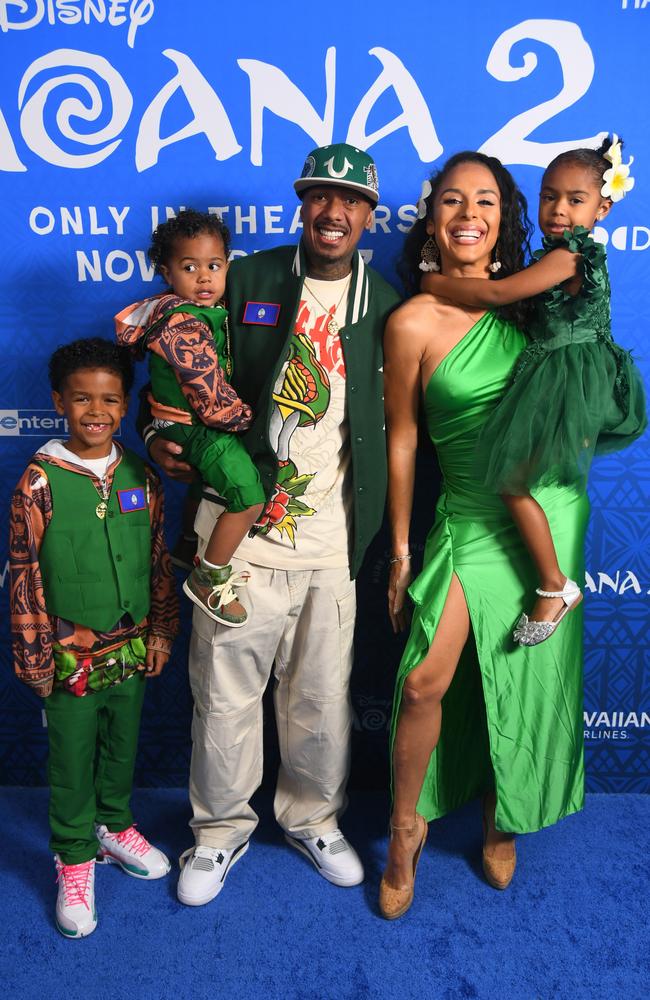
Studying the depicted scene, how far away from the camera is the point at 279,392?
2.03 metres

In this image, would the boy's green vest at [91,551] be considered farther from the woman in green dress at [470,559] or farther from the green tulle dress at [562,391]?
the green tulle dress at [562,391]

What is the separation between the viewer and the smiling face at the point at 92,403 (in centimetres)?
196

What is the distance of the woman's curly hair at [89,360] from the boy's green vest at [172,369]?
129mm

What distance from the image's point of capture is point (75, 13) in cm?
221

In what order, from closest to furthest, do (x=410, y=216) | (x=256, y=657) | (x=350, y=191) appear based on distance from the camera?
1. (x=350, y=191)
2. (x=256, y=657)
3. (x=410, y=216)

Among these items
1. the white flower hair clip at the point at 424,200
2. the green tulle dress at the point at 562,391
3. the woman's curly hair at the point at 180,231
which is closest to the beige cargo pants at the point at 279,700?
the green tulle dress at the point at 562,391

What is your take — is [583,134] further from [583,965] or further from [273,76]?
[583,965]

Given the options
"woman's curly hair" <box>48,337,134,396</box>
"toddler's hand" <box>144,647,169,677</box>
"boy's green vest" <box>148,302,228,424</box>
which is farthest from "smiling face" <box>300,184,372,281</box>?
"toddler's hand" <box>144,647,169,677</box>

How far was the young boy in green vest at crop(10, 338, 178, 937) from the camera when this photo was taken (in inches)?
78.4

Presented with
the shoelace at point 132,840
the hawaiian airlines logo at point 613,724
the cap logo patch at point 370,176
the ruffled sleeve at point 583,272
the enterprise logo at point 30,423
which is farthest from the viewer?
the hawaiian airlines logo at point 613,724

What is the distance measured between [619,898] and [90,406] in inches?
76.7

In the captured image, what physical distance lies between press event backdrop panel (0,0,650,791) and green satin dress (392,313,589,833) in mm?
374

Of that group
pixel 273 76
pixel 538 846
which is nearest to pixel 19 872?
pixel 538 846

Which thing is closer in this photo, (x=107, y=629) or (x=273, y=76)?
(x=107, y=629)
